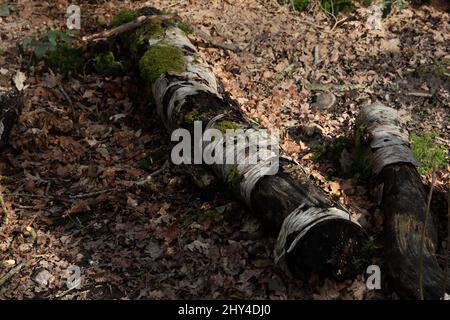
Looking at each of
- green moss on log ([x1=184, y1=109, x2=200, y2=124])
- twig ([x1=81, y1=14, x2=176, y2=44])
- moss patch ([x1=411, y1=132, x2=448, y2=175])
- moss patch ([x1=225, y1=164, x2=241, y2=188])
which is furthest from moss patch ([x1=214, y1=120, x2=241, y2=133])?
twig ([x1=81, y1=14, x2=176, y2=44])

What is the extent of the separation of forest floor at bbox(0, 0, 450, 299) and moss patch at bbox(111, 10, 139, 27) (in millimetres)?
617

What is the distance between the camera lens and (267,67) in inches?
321

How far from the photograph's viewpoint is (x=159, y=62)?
709 centimetres

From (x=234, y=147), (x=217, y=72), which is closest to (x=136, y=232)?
(x=234, y=147)

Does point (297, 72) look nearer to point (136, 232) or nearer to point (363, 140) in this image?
point (363, 140)

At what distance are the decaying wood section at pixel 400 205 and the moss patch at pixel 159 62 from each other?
2609 millimetres

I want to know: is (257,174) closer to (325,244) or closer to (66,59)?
(325,244)

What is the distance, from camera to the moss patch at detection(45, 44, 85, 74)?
313 inches

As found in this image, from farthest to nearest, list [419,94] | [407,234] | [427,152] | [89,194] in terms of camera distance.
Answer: [419,94] → [427,152] → [89,194] → [407,234]

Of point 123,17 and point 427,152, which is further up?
point 123,17

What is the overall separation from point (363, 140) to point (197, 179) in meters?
2.06

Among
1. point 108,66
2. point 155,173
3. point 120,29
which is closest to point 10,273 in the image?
point 155,173

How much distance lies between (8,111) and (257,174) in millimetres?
3541

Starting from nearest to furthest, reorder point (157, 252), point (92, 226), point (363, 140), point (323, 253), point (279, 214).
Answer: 1. point (323, 253)
2. point (279, 214)
3. point (157, 252)
4. point (92, 226)
5. point (363, 140)
